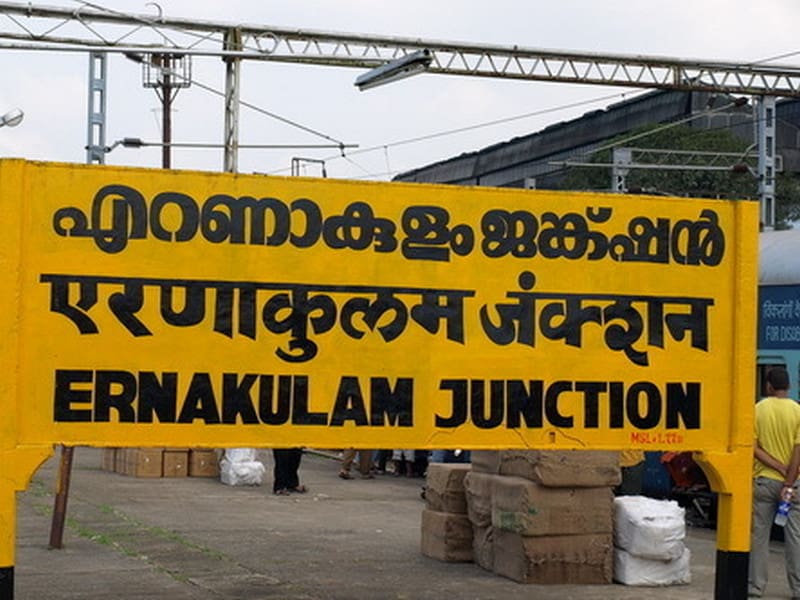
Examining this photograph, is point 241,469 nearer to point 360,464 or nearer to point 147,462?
point 147,462

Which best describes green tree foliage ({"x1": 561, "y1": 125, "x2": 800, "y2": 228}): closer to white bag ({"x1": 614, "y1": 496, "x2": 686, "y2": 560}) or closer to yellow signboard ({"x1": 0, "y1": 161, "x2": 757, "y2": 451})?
white bag ({"x1": 614, "y1": 496, "x2": 686, "y2": 560})

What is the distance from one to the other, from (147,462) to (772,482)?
12797 millimetres

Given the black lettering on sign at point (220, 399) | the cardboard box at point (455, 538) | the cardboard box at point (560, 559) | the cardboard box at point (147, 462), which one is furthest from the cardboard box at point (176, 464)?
the black lettering on sign at point (220, 399)

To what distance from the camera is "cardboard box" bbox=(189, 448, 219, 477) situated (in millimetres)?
23266

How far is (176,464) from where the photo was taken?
2306 centimetres

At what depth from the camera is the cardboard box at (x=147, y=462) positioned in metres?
22.8

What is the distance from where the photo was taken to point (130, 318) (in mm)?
8273

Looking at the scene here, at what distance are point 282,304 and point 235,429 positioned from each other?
75 centimetres

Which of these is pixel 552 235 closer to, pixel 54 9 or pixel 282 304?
pixel 282 304

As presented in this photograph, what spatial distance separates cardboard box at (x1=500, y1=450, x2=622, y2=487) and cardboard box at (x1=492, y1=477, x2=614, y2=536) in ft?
0.21

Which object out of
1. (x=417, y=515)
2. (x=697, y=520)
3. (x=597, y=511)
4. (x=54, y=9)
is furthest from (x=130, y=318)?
(x=54, y=9)

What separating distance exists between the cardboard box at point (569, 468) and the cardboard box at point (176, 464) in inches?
449

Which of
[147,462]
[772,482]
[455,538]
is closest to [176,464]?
[147,462]

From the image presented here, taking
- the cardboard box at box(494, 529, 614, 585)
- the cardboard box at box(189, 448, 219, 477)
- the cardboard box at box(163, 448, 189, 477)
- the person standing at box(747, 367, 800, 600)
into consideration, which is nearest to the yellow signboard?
the person standing at box(747, 367, 800, 600)
